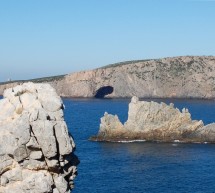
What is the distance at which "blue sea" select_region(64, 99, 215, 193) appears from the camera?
3666 inches

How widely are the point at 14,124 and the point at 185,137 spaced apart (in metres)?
118

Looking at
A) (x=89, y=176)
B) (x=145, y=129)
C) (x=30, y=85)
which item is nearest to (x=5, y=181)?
(x=30, y=85)

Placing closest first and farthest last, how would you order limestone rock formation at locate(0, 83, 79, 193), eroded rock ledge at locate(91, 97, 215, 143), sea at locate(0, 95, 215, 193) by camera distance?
limestone rock formation at locate(0, 83, 79, 193)
sea at locate(0, 95, 215, 193)
eroded rock ledge at locate(91, 97, 215, 143)

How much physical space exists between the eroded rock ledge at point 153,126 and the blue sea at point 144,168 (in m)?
7.24

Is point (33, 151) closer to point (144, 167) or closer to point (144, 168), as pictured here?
point (144, 168)

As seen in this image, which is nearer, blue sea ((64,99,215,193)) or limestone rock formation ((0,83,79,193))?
limestone rock formation ((0,83,79,193))

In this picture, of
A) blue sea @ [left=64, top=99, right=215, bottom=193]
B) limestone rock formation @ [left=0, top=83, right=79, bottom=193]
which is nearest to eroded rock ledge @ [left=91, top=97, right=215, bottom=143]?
blue sea @ [left=64, top=99, right=215, bottom=193]

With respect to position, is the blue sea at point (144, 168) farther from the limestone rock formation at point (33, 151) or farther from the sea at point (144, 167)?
the limestone rock formation at point (33, 151)

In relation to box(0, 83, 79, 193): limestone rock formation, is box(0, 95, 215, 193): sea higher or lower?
lower

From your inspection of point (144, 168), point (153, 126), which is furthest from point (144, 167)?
point (153, 126)

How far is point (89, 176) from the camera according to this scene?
334ft

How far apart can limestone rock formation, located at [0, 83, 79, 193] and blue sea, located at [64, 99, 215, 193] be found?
43.3 m

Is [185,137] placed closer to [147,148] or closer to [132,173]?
[147,148]

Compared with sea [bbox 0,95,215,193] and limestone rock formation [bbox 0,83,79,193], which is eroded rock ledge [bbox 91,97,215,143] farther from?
limestone rock formation [bbox 0,83,79,193]
